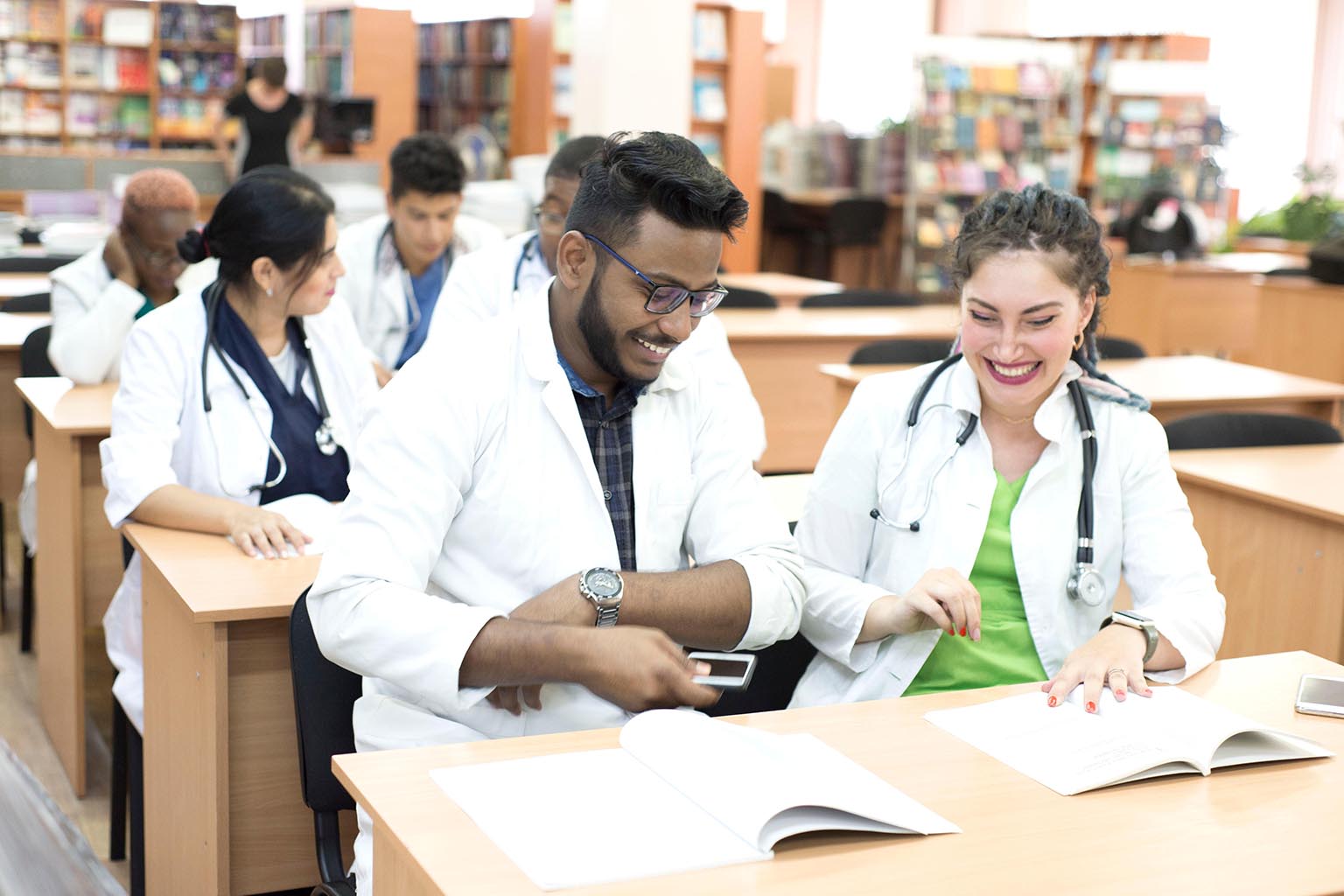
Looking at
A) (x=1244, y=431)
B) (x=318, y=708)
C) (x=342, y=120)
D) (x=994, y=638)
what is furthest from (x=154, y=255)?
A: (x=342, y=120)

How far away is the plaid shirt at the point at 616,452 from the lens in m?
1.81

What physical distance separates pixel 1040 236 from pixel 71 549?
2020 mm

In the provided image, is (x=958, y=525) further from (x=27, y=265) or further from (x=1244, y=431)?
(x=27, y=265)

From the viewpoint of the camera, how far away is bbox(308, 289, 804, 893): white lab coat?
1.62m

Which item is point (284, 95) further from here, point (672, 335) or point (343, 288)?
point (672, 335)

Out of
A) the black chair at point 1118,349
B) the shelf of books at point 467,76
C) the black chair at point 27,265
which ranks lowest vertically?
the black chair at point 1118,349

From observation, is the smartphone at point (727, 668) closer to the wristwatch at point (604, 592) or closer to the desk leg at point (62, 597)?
the wristwatch at point (604, 592)

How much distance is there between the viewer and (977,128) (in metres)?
9.70

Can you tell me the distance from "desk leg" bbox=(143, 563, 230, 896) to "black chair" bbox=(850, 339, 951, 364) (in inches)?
93.8

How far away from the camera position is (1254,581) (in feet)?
9.80

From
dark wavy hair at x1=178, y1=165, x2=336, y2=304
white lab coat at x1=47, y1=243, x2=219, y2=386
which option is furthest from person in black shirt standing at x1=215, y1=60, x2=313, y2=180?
dark wavy hair at x1=178, y1=165, x2=336, y2=304

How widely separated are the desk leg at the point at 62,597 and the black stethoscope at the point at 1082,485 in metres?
1.71

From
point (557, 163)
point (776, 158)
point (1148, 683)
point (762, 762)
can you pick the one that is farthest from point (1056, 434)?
point (776, 158)

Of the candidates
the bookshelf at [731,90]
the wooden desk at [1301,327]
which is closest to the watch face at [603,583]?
the wooden desk at [1301,327]
